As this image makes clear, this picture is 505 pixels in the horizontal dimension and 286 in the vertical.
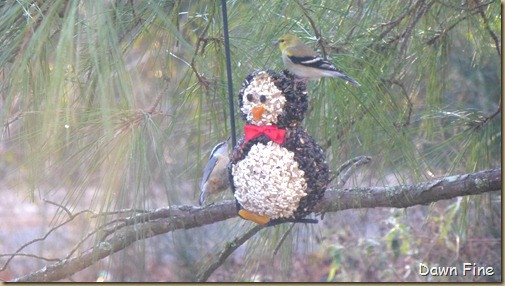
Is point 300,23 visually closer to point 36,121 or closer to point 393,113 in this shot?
point 393,113

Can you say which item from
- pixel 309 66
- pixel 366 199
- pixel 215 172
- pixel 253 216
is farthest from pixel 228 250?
pixel 309 66

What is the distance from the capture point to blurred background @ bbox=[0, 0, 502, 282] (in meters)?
0.91

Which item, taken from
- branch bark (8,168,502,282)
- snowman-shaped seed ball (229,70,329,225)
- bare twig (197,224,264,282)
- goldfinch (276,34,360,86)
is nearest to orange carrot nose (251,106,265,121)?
snowman-shaped seed ball (229,70,329,225)

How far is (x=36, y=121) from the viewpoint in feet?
3.24

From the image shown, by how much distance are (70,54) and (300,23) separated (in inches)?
28.7

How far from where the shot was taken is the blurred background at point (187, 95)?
913 millimetres

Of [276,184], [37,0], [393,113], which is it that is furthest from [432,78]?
[37,0]

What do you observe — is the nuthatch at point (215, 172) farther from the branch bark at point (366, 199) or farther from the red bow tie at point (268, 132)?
the red bow tie at point (268, 132)

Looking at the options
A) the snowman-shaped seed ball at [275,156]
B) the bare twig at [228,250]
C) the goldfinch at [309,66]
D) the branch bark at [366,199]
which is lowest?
the bare twig at [228,250]

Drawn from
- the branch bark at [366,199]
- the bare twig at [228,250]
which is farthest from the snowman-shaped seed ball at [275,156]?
the bare twig at [228,250]

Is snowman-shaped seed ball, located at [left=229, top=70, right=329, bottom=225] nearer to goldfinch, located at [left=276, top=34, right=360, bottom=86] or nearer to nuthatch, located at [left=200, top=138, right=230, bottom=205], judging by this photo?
goldfinch, located at [left=276, top=34, right=360, bottom=86]

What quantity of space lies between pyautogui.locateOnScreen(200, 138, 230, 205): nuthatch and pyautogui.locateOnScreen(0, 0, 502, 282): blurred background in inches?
1.6

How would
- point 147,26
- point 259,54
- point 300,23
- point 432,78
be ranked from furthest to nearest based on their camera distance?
1. point 432,78
2. point 300,23
3. point 259,54
4. point 147,26

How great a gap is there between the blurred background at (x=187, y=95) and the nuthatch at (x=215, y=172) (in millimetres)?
41
